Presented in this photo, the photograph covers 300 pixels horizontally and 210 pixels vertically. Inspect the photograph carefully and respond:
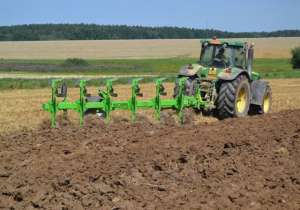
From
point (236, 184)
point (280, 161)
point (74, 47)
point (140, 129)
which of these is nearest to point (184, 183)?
point (236, 184)

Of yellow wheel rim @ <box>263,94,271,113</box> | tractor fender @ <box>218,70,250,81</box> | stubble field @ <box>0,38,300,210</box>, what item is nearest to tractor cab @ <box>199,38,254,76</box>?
tractor fender @ <box>218,70,250,81</box>

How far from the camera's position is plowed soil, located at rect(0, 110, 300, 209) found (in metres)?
5.64

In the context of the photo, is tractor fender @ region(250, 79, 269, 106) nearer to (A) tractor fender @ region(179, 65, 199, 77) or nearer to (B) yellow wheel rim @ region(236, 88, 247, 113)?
(B) yellow wheel rim @ region(236, 88, 247, 113)

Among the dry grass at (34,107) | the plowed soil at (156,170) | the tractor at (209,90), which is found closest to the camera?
the plowed soil at (156,170)

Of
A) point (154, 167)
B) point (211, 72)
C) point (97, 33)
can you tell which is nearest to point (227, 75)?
point (211, 72)

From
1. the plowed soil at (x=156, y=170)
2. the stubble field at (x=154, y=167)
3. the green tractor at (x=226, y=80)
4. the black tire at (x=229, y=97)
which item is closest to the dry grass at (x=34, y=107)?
the black tire at (x=229, y=97)

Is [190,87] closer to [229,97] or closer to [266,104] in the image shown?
[229,97]

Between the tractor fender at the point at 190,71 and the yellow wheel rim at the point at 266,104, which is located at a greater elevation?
the tractor fender at the point at 190,71

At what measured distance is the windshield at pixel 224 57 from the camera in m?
13.0

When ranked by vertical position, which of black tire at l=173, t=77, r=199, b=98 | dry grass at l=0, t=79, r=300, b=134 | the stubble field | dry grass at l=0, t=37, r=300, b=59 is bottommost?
dry grass at l=0, t=37, r=300, b=59

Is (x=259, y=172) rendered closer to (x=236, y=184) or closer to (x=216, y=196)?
(x=236, y=184)

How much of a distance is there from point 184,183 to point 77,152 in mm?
2064

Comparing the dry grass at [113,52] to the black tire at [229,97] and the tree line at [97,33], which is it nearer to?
the tree line at [97,33]

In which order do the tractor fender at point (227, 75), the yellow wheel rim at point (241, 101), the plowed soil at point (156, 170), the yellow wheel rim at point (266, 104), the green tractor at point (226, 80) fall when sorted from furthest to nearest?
the yellow wheel rim at point (266, 104) → the yellow wheel rim at point (241, 101) → the green tractor at point (226, 80) → the tractor fender at point (227, 75) → the plowed soil at point (156, 170)
